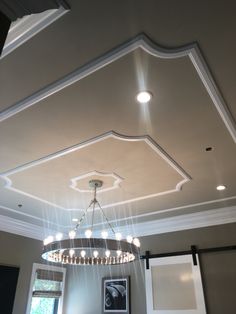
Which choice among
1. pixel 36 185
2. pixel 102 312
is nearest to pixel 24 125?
pixel 36 185

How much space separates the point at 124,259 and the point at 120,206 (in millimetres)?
1404

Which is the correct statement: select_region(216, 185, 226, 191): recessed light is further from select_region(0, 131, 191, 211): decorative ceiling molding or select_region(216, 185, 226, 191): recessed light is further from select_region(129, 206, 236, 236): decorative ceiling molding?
select_region(129, 206, 236, 236): decorative ceiling molding

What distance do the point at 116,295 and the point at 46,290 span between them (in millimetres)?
1488

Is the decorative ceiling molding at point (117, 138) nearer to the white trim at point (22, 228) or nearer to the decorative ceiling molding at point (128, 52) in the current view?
the decorative ceiling molding at point (128, 52)

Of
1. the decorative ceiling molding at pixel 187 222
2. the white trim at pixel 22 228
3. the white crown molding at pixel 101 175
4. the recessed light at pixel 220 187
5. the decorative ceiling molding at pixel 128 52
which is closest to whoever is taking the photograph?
the decorative ceiling molding at pixel 128 52

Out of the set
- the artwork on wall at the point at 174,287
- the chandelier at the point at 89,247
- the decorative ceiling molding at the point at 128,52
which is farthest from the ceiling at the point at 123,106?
the artwork on wall at the point at 174,287

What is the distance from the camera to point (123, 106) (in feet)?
7.73

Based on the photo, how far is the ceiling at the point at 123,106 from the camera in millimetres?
1733

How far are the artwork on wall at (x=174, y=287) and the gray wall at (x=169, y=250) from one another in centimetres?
14

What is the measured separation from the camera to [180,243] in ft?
16.2

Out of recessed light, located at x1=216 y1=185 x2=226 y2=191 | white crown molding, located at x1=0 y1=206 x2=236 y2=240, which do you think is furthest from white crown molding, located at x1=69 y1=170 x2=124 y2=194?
white crown molding, located at x1=0 y1=206 x2=236 y2=240

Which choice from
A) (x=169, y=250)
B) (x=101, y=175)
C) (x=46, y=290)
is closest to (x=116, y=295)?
(x=169, y=250)

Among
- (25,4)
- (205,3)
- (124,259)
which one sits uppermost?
(205,3)

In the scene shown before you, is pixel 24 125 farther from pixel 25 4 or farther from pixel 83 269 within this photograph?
pixel 83 269
